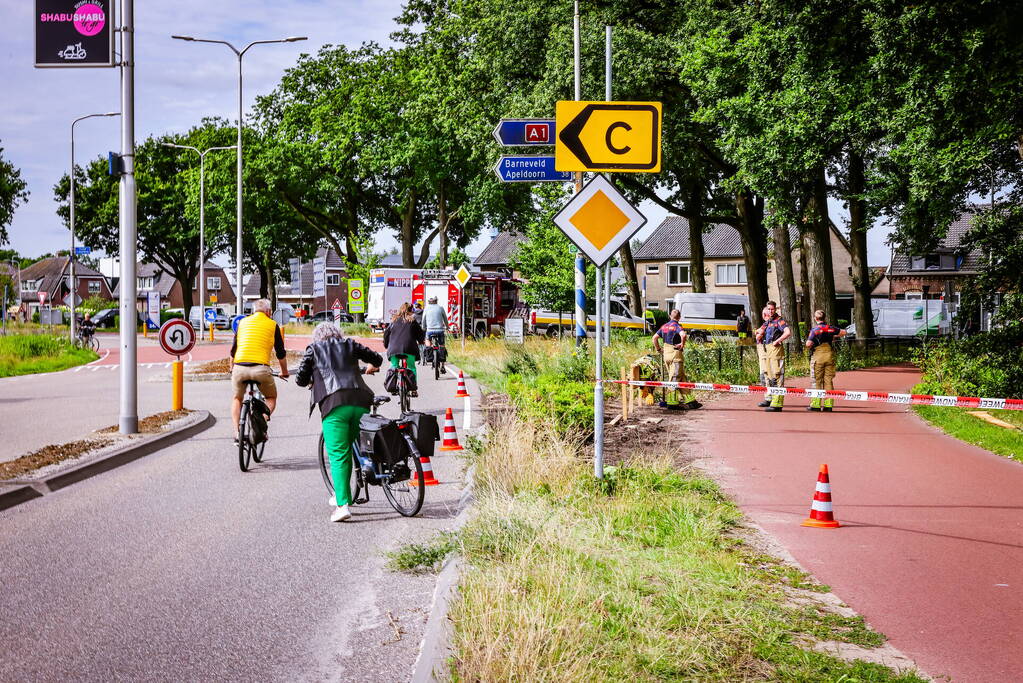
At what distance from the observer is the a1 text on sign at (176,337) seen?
15.4 meters

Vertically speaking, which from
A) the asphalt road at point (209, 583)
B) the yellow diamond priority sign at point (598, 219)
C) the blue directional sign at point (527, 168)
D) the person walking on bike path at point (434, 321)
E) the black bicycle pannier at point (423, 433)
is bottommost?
the asphalt road at point (209, 583)

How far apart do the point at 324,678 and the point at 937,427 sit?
42.6 ft

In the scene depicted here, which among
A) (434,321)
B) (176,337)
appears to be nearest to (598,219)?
(176,337)

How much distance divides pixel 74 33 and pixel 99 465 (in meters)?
5.37

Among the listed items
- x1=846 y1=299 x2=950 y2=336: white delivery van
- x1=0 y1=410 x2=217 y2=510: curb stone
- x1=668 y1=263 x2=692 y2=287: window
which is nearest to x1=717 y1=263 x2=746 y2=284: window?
x1=668 y1=263 x2=692 y2=287: window

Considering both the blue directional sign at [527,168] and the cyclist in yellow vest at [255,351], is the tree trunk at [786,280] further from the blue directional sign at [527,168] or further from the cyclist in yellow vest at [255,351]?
the cyclist in yellow vest at [255,351]

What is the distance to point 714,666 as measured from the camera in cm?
451

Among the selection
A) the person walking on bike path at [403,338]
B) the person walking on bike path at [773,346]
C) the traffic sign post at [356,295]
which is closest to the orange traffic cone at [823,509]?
the person walking on bike path at [403,338]

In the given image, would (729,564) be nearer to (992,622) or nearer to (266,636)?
(992,622)

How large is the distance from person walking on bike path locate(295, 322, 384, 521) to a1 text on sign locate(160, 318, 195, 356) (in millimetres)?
7685

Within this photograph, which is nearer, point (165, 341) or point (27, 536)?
point (27, 536)

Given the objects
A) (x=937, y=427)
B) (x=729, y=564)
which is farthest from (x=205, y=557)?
(x=937, y=427)

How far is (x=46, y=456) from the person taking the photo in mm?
11312

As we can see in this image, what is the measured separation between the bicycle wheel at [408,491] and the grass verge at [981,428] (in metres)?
7.20
